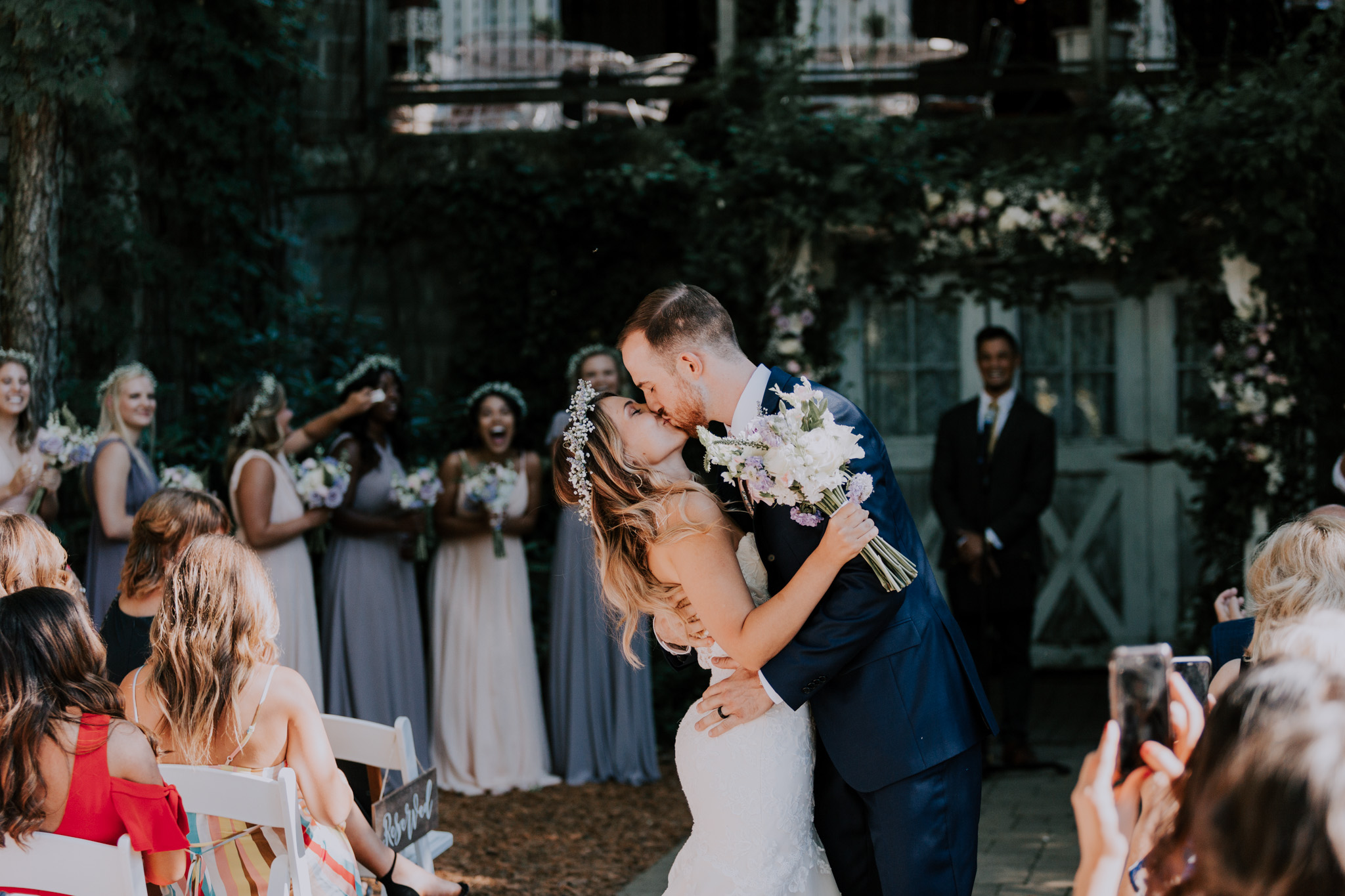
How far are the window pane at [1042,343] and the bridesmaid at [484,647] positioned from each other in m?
3.70

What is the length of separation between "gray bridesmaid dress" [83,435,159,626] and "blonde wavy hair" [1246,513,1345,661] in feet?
14.9

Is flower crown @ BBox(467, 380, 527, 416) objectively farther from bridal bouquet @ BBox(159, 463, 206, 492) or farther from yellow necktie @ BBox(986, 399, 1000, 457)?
yellow necktie @ BBox(986, 399, 1000, 457)

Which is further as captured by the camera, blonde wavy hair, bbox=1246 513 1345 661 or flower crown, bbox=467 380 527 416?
flower crown, bbox=467 380 527 416

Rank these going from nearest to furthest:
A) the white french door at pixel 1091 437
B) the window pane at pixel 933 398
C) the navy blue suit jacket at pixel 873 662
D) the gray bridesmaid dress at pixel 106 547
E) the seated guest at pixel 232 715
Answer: the navy blue suit jacket at pixel 873 662
the seated guest at pixel 232 715
the gray bridesmaid dress at pixel 106 547
the white french door at pixel 1091 437
the window pane at pixel 933 398

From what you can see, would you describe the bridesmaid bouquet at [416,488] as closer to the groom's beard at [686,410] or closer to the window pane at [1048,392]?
the groom's beard at [686,410]

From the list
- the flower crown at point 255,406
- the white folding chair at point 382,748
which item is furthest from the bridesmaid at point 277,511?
the white folding chair at point 382,748

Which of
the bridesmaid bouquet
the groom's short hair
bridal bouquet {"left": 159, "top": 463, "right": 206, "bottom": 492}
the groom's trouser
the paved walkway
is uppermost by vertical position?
the groom's short hair

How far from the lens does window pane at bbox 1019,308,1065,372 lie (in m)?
8.21

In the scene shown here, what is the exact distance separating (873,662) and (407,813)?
1.27 m

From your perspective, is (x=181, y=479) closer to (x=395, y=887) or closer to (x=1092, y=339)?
(x=395, y=887)

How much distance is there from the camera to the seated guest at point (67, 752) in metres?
2.35

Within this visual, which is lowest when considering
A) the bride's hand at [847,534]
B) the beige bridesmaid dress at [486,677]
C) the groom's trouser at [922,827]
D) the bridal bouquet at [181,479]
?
the beige bridesmaid dress at [486,677]

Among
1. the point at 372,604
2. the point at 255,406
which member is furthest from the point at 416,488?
the point at 255,406

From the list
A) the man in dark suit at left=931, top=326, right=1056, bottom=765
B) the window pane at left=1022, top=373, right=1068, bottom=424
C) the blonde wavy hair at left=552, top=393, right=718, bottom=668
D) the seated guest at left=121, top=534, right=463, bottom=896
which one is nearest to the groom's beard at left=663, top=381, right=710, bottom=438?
the blonde wavy hair at left=552, top=393, right=718, bottom=668
